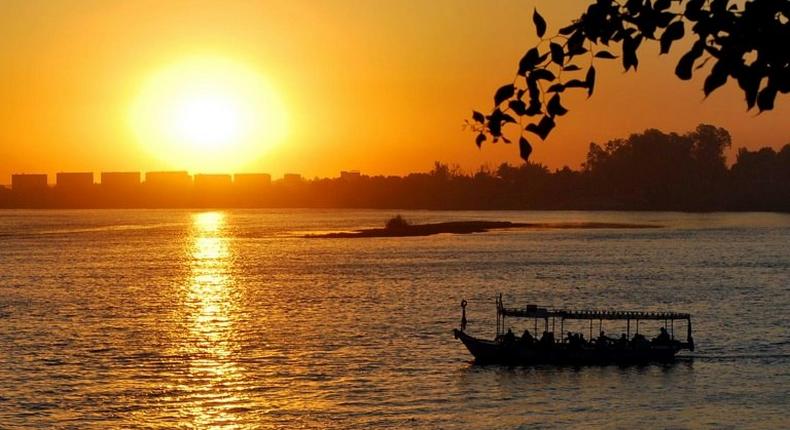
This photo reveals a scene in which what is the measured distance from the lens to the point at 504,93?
392 inches

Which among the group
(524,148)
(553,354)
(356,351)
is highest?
(524,148)

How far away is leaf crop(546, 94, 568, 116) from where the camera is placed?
32.2 feet

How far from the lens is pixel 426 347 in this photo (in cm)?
7162

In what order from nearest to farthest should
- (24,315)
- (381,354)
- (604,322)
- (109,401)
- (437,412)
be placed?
(437,412) < (109,401) < (381,354) < (604,322) < (24,315)

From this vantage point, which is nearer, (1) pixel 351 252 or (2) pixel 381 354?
(2) pixel 381 354

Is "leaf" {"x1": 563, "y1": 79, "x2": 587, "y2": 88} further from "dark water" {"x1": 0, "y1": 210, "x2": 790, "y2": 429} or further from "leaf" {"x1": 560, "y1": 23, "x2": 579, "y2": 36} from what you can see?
"dark water" {"x1": 0, "y1": 210, "x2": 790, "y2": 429}

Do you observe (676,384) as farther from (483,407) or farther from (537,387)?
(483,407)

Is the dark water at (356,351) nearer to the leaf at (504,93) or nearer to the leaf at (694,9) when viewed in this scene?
the leaf at (504,93)

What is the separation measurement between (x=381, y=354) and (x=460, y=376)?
960 centimetres

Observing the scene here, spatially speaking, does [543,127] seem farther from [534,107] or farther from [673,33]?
[673,33]

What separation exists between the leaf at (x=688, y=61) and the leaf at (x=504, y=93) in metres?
1.54

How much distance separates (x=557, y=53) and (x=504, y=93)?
0.57m

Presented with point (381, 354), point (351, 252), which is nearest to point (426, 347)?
point (381, 354)

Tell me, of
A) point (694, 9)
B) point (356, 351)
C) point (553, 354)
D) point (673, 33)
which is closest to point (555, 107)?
point (673, 33)
